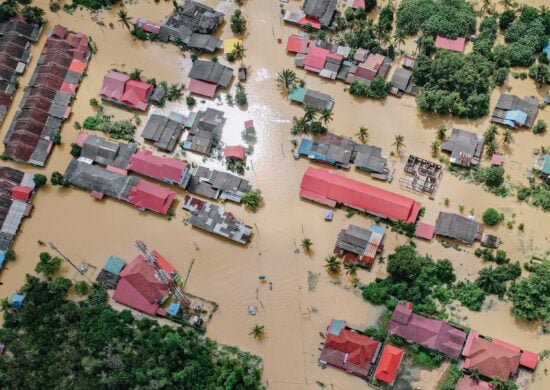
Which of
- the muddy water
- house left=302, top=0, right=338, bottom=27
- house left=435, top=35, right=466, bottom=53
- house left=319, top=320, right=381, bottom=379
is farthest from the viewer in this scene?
house left=302, top=0, right=338, bottom=27

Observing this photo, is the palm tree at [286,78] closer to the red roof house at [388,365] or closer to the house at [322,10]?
the house at [322,10]

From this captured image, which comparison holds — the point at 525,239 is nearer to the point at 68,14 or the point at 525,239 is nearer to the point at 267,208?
the point at 267,208

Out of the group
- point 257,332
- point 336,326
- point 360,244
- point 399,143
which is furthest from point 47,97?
point 336,326

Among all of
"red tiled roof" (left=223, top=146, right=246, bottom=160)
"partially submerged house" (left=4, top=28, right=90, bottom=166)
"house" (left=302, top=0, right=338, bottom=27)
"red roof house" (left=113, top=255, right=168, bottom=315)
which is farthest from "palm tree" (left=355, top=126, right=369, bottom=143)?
"partially submerged house" (left=4, top=28, right=90, bottom=166)

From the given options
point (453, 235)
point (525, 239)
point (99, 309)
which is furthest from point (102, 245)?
point (525, 239)

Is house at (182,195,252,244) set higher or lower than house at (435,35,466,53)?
lower

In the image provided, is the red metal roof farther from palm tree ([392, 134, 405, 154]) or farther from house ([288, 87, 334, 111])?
palm tree ([392, 134, 405, 154])
